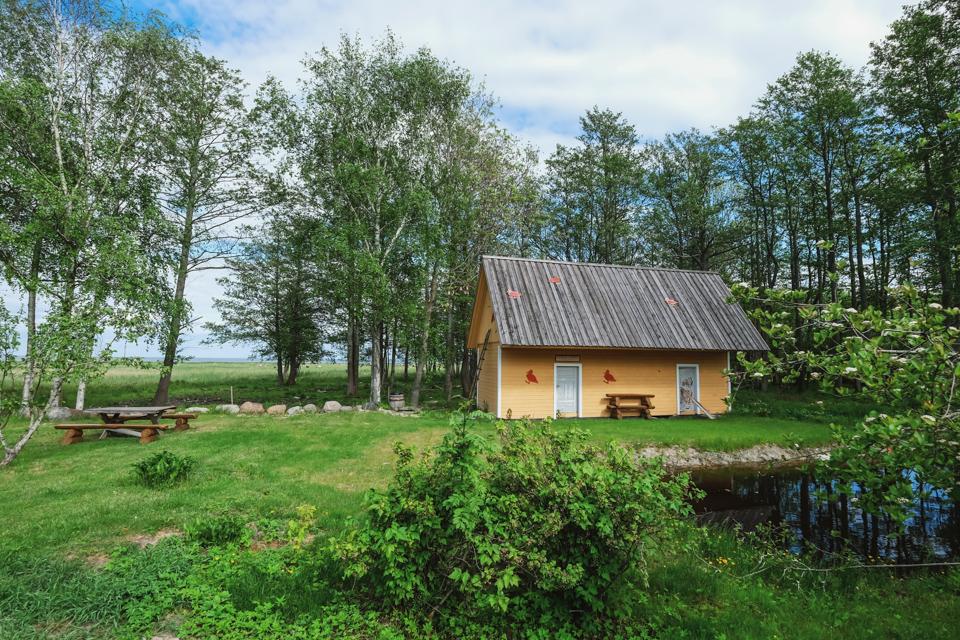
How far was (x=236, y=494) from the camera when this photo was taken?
Answer: 6.82 metres

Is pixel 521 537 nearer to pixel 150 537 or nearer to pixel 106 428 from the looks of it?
pixel 150 537

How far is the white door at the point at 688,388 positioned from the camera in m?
16.7

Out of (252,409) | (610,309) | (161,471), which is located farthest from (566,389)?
(161,471)

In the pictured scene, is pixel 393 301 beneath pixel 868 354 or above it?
above

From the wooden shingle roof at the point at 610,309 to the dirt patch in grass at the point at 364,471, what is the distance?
5.84m

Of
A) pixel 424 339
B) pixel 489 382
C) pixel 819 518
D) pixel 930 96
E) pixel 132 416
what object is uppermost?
pixel 930 96

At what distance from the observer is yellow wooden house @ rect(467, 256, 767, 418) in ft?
50.3

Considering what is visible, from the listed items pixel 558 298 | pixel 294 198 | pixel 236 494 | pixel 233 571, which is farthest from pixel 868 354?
pixel 294 198

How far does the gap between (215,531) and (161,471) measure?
2.84 m

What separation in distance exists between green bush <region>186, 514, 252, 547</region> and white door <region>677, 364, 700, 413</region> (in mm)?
15548

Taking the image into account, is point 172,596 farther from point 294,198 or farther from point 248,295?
point 248,295

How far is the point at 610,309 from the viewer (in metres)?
16.7

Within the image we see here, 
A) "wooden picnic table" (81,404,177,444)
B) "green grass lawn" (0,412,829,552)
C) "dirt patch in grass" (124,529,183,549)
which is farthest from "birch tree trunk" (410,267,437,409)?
"dirt patch in grass" (124,529,183,549)

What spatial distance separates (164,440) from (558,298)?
1302 centimetres
